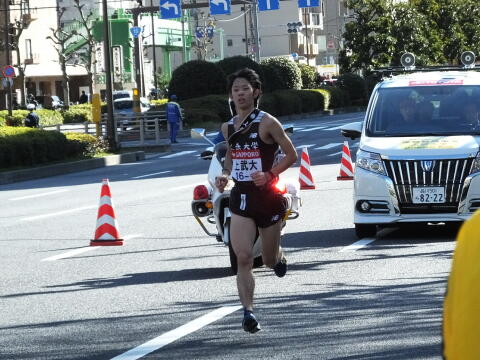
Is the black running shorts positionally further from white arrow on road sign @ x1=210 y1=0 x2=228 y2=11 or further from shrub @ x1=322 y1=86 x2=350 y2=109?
shrub @ x1=322 y1=86 x2=350 y2=109

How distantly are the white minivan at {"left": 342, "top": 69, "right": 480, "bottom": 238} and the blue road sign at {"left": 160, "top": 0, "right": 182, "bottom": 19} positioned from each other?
125 feet

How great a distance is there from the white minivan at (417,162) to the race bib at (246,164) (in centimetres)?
544

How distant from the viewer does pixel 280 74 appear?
241 feet

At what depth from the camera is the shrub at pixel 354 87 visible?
79625mm

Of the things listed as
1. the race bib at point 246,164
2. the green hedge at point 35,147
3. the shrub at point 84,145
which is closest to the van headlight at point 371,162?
the race bib at point 246,164

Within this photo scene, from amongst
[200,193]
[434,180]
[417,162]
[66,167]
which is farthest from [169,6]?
[200,193]

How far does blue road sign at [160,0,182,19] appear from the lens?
2055 inches

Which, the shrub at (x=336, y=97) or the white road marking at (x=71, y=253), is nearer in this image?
the white road marking at (x=71, y=253)

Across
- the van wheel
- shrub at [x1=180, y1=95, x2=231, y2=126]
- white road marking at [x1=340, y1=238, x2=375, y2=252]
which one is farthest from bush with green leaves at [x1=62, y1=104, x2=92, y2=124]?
white road marking at [x1=340, y1=238, x2=375, y2=252]

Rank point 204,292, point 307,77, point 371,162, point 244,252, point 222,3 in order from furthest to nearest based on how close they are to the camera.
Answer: point 307,77 < point 222,3 < point 371,162 < point 204,292 < point 244,252

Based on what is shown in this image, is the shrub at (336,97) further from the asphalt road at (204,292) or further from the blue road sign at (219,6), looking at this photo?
the asphalt road at (204,292)

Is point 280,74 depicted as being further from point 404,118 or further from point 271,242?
point 271,242

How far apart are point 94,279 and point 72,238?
4285 mm

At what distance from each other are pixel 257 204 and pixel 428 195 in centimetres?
556
